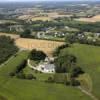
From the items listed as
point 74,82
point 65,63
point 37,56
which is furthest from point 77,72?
point 37,56

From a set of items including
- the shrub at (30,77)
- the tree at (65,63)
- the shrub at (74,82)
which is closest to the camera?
the shrub at (74,82)

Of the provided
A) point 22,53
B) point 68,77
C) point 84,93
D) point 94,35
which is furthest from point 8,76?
point 94,35

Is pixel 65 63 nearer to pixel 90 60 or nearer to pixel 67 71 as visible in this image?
pixel 67 71

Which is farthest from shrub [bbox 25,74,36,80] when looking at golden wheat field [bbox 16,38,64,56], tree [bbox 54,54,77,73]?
golden wheat field [bbox 16,38,64,56]

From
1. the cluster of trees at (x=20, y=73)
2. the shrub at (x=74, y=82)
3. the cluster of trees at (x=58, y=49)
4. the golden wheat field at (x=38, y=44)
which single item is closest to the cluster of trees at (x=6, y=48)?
the golden wheat field at (x=38, y=44)

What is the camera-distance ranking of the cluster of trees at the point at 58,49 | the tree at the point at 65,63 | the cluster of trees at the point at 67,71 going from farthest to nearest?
the cluster of trees at the point at 58,49
the tree at the point at 65,63
the cluster of trees at the point at 67,71

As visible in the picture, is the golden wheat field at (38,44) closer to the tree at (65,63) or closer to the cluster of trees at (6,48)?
the cluster of trees at (6,48)
